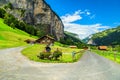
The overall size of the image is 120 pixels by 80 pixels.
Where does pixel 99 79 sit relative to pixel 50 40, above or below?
below

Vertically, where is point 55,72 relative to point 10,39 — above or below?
below

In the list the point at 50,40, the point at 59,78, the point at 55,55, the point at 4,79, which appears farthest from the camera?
the point at 50,40

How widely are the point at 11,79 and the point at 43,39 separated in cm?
15687

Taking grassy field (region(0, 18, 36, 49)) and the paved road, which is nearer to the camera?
the paved road

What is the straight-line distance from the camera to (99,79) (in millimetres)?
19891

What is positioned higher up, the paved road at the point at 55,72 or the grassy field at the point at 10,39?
the grassy field at the point at 10,39

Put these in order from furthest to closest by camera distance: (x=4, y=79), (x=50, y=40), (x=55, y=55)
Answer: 1. (x=50, y=40)
2. (x=55, y=55)
3. (x=4, y=79)

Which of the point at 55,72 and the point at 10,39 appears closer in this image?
the point at 55,72

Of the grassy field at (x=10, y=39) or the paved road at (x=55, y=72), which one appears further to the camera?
the grassy field at (x=10, y=39)

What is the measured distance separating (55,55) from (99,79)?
2004cm

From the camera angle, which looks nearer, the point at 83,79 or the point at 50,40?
the point at 83,79

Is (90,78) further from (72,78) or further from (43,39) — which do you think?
(43,39)

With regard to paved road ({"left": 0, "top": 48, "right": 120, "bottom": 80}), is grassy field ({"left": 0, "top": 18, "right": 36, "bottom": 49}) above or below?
above

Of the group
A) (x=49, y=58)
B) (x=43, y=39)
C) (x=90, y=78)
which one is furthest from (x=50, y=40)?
(x=90, y=78)
